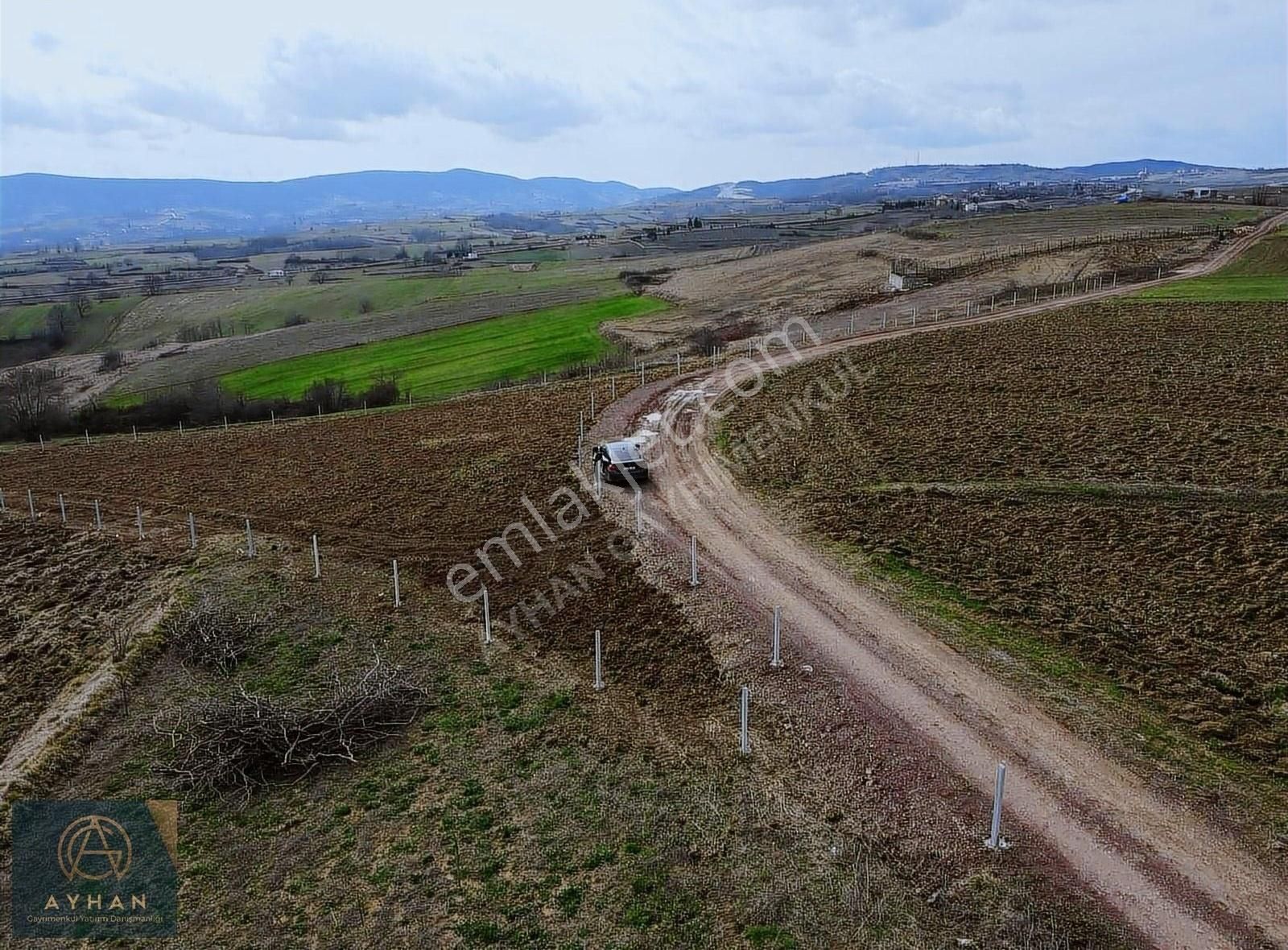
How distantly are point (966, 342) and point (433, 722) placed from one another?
36.1 m

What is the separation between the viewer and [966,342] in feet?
145

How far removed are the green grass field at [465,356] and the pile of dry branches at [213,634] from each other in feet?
117

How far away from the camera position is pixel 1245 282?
54.9m

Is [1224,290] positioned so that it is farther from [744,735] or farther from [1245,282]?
[744,735]

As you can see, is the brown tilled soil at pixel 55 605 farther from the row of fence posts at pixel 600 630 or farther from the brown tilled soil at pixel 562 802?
the brown tilled soil at pixel 562 802

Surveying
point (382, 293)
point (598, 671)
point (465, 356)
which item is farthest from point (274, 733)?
point (382, 293)

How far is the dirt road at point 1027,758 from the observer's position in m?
11.2

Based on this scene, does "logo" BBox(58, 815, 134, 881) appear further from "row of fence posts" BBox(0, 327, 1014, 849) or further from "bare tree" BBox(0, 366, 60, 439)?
"bare tree" BBox(0, 366, 60, 439)

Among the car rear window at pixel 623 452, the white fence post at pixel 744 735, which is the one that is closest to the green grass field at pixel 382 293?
the car rear window at pixel 623 452

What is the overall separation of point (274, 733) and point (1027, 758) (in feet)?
44.4

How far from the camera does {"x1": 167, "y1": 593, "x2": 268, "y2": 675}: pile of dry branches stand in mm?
20052

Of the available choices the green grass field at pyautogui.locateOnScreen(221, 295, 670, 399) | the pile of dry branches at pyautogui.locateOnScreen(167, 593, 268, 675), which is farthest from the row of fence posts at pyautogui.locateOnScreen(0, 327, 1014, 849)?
the green grass field at pyautogui.locateOnScreen(221, 295, 670, 399)

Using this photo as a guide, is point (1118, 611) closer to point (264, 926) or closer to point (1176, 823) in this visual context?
point (1176, 823)

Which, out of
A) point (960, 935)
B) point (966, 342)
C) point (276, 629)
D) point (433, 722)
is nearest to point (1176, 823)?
point (960, 935)
